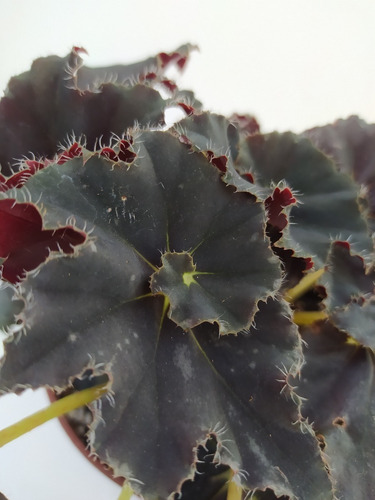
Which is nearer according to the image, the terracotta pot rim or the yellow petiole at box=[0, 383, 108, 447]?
the yellow petiole at box=[0, 383, 108, 447]

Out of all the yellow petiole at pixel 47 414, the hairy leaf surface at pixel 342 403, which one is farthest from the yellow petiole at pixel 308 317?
the yellow petiole at pixel 47 414

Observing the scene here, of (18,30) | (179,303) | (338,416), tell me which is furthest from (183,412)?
(18,30)

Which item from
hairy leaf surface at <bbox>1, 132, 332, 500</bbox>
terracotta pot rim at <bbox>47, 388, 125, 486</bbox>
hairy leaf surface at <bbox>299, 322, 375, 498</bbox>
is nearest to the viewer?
hairy leaf surface at <bbox>1, 132, 332, 500</bbox>

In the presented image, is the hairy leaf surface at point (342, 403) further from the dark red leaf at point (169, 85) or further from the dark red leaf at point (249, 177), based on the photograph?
A: the dark red leaf at point (169, 85)

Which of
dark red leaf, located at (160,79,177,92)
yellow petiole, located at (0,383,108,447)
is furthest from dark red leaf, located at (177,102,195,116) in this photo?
yellow petiole, located at (0,383,108,447)

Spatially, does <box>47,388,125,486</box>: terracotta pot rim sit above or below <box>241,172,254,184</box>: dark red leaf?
below

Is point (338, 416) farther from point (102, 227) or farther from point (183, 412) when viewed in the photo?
point (102, 227)

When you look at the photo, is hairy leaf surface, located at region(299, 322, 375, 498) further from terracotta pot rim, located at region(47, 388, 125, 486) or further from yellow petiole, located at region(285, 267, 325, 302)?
terracotta pot rim, located at region(47, 388, 125, 486)

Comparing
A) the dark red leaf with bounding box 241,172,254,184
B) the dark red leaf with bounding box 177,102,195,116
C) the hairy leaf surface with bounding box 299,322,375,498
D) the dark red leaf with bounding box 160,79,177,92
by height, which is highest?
the dark red leaf with bounding box 160,79,177,92
